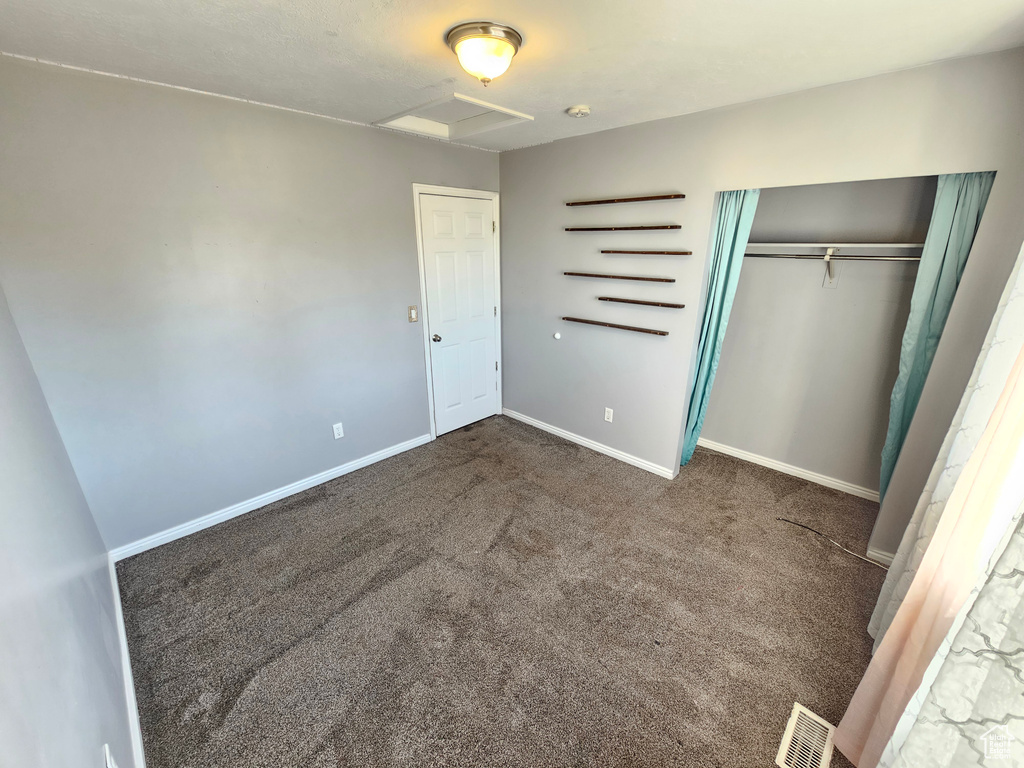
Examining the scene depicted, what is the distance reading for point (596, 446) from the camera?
3463 millimetres

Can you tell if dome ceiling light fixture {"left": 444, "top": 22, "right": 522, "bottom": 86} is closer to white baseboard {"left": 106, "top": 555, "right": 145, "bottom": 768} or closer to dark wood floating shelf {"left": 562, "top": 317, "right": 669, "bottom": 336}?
dark wood floating shelf {"left": 562, "top": 317, "right": 669, "bottom": 336}

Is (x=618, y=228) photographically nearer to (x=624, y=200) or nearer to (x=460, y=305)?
(x=624, y=200)

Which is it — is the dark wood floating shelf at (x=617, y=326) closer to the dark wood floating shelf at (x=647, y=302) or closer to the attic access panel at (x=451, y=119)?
the dark wood floating shelf at (x=647, y=302)

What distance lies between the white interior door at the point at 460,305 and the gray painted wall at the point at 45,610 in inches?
86.6

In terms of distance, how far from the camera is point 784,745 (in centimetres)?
144

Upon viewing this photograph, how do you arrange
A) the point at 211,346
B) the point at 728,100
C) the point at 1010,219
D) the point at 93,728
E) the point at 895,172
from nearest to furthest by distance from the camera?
the point at 93,728, the point at 1010,219, the point at 895,172, the point at 728,100, the point at 211,346

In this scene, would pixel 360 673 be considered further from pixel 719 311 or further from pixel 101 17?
pixel 719 311

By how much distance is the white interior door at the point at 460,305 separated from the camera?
10.7 feet

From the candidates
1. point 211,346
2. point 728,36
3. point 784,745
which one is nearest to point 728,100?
point 728,36

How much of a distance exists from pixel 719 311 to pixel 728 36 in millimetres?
1552

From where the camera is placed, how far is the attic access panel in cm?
241

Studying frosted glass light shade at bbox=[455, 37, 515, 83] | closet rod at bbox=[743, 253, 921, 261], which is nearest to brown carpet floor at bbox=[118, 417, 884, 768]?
closet rod at bbox=[743, 253, 921, 261]

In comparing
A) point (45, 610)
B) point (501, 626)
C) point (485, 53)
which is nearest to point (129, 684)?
point (45, 610)

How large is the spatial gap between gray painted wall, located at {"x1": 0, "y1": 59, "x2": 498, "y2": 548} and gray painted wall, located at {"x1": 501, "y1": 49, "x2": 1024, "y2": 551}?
3.29 feet
